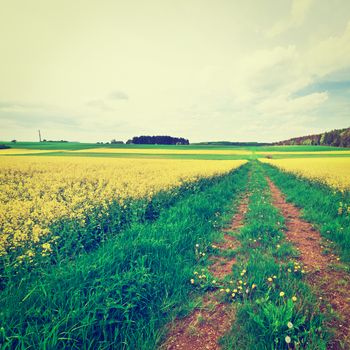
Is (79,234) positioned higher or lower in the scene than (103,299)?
higher

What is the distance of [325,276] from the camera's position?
373 centimetres

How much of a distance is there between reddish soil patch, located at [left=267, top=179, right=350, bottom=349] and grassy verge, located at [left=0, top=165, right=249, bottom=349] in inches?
77.3

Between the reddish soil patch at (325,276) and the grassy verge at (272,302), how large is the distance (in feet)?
0.63

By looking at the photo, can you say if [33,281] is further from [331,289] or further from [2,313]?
[331,289]

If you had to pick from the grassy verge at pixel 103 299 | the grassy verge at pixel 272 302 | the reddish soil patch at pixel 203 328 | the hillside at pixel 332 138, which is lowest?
the reddish soil patch at pixel 203 328

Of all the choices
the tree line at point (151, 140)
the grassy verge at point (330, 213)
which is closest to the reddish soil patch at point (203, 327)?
the grassy verge at point (330, 213)

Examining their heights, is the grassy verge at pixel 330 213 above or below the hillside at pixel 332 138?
below

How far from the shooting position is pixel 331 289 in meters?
3.37

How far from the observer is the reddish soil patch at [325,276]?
265 cm

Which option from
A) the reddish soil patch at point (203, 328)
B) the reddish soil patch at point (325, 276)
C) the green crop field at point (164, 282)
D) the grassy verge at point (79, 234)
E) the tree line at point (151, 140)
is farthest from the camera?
the tree line at point (151, 140)

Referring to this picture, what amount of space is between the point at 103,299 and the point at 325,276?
3.67 meters

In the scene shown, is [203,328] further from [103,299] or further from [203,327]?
[103,299]

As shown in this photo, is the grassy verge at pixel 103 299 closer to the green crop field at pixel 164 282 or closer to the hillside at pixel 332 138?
the green crop field at pixel 164 282

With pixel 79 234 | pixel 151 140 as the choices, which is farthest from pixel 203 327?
pixel 151 140
